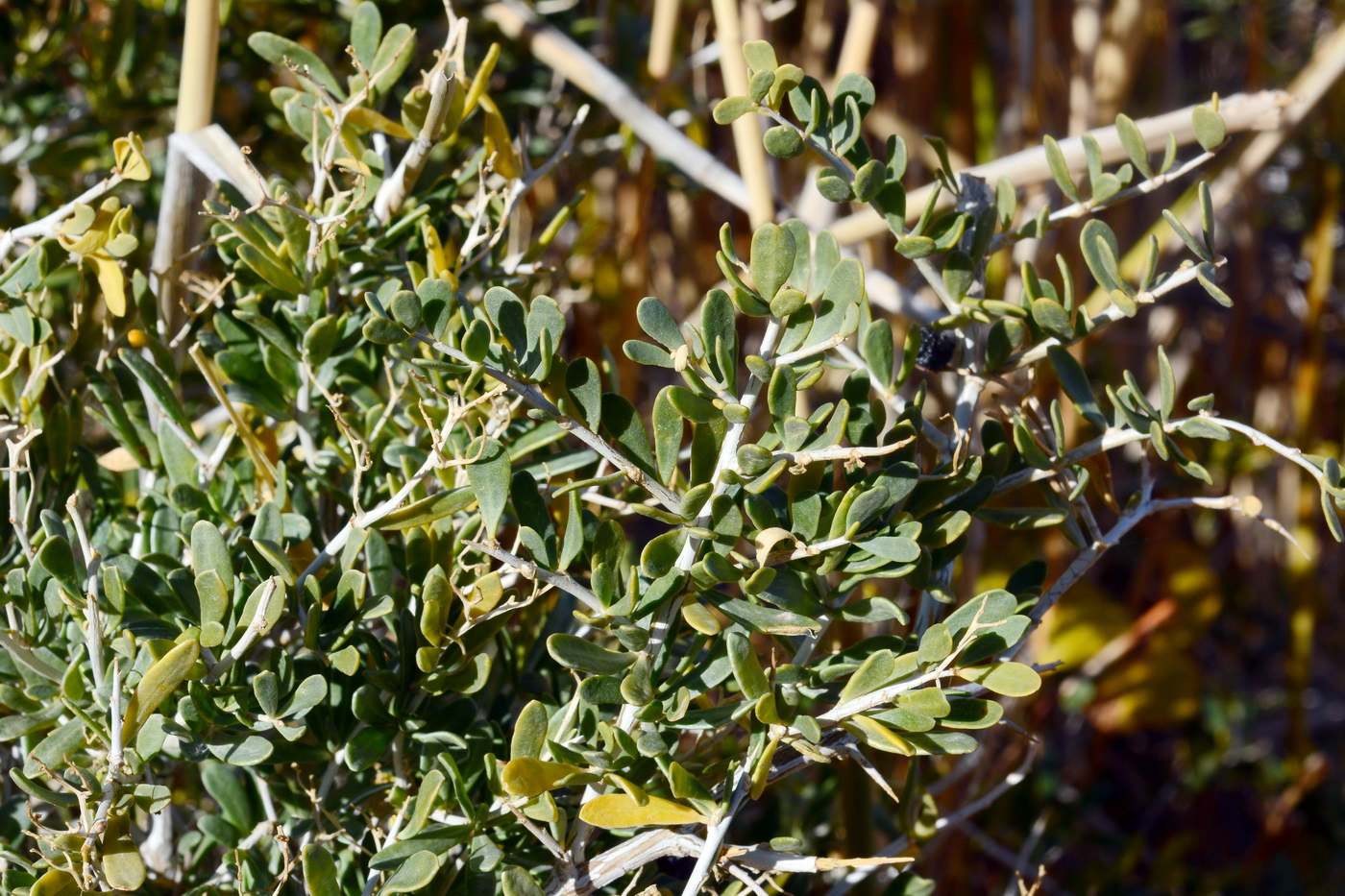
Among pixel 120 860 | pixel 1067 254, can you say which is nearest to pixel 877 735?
pixel 120 860

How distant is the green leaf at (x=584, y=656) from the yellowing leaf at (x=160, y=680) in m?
0.10

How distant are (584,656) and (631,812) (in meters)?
0.05

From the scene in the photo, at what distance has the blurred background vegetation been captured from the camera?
682 mm

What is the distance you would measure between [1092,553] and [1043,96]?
2.20ft

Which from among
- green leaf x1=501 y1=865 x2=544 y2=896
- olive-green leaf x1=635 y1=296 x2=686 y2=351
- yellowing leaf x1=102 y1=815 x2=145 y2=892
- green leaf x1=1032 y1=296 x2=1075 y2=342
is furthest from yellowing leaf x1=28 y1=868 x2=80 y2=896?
green leaf x1=1032 y1=296 x2=1075 y2=342

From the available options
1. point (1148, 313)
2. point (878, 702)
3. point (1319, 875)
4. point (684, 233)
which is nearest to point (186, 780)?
point (878, 702)

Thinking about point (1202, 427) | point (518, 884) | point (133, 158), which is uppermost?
point (133, 158)

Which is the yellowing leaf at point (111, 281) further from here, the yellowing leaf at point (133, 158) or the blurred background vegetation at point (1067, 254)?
the blurred background vegetation at point (1067, 254)

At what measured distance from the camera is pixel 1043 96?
36.9 inches

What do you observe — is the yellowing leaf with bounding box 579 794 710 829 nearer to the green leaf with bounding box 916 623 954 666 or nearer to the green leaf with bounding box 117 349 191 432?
the green leaf with bounding box 916 623 954 666

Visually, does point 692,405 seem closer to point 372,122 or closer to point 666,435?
point 666,435

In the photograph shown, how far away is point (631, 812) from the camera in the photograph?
0.31 m

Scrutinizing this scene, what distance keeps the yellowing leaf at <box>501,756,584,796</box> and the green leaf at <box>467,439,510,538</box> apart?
64 mm

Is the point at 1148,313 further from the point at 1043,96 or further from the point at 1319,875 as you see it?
the point at 1319,875
